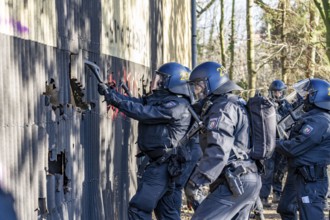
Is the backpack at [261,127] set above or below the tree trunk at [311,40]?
below

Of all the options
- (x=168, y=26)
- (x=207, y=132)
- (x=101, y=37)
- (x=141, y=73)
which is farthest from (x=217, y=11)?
(x=207, y=132)

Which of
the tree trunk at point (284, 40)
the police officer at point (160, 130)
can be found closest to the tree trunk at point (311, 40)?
the tree trunk at point (284, 40)

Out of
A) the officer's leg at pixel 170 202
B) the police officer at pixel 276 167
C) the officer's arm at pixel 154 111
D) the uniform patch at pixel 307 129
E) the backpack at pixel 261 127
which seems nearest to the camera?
the backpack at pixel 261 127

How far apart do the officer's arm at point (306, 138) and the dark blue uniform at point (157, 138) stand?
A: 1274 mm

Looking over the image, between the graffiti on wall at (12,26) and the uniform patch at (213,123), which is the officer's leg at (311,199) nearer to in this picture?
the uniform patch at (213,123)

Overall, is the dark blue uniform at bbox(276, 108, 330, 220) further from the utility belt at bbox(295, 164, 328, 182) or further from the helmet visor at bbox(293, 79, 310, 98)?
the helmet visor at bbox(293, 79, 310, 98)

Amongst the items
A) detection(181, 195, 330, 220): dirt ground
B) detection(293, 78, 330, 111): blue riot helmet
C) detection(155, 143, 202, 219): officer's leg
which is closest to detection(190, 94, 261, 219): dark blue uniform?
detection(155, 143, 202, 219): officer's leg

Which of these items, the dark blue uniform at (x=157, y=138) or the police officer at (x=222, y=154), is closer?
the police officer at (x=222, y=154)

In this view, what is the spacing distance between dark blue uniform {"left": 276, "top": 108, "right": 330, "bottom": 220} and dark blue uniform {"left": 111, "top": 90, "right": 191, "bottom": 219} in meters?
1.33

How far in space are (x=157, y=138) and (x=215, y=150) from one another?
2.31m

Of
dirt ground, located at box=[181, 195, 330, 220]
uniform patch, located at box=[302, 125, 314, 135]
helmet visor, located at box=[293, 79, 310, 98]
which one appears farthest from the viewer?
dirt ground, located at box=[181, 195, 330, 220]

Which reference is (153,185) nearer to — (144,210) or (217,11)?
(144,210)

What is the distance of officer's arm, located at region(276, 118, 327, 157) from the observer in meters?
8.84

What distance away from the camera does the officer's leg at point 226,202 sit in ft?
22.5
